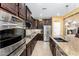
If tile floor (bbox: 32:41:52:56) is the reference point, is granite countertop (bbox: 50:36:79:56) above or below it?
above

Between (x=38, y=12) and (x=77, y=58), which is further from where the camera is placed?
(x=38, y=12)

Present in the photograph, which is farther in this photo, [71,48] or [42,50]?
[42,50]

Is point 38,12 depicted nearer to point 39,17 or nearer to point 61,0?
point 39,17

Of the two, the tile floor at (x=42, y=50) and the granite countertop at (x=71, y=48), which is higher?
the granite countertop at (x=71, y=48)

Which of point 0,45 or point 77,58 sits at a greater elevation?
point 0,45

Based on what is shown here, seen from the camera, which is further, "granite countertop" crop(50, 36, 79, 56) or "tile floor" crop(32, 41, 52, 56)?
"tile floor" crop(32, 41, 52, 56)

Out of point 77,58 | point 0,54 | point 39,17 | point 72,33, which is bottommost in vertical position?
point 77,58

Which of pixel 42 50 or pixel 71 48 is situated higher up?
pixel 71 48

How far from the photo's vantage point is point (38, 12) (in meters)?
2.13

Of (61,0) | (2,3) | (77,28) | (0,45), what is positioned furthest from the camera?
(77,28)

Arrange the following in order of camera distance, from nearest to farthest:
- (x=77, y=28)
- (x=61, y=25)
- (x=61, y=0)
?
(x=61, y=0), (x=77, y=28), (x=61, y=25)

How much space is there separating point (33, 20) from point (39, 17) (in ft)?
0.62

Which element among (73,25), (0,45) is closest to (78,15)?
(73,25)

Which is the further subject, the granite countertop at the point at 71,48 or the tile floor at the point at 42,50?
the tile floor at the point at 42,50
